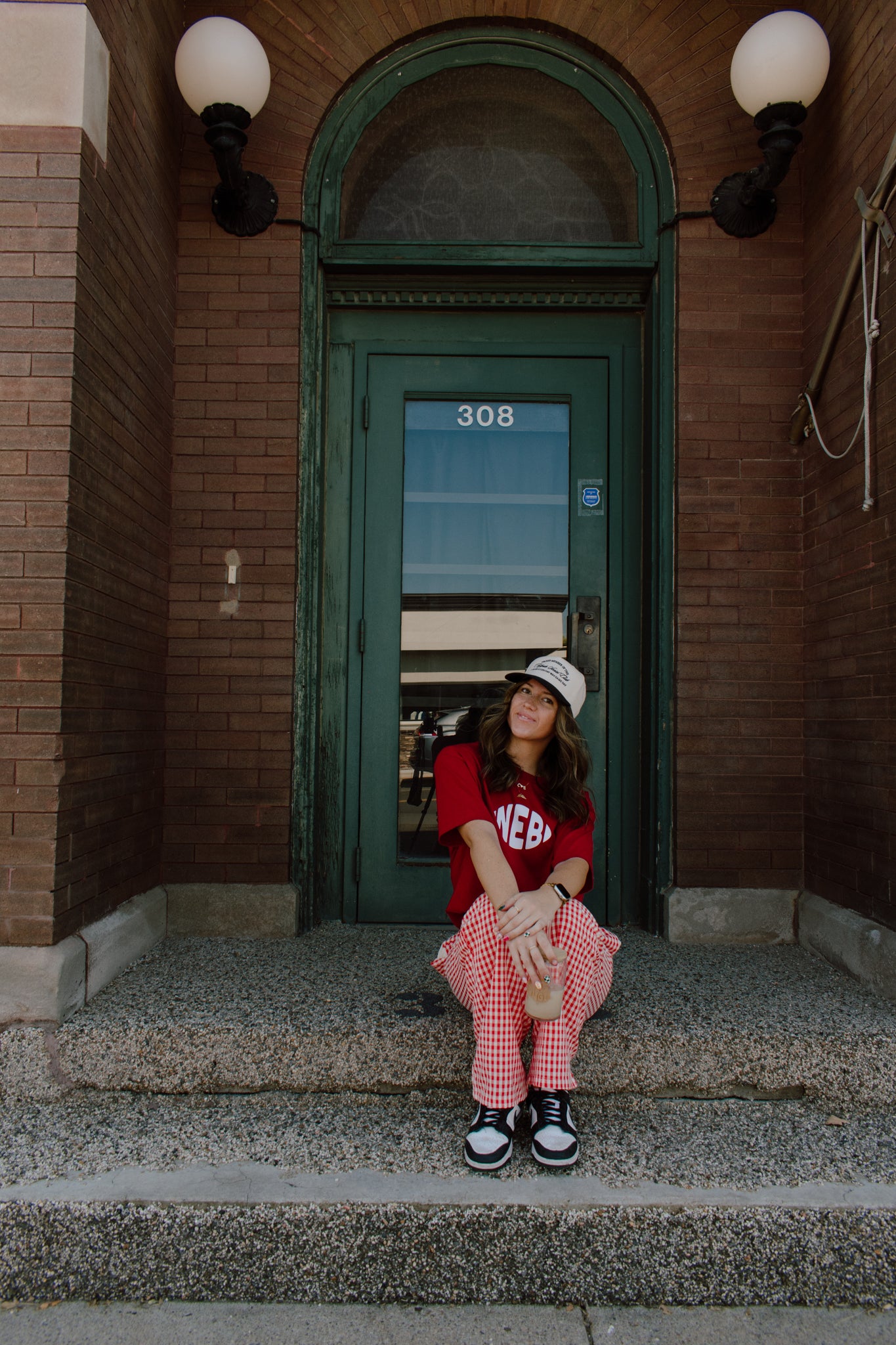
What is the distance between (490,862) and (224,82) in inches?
119

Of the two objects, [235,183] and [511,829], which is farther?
[235,183]

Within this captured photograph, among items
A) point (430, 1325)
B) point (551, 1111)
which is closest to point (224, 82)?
point (551, 1111)

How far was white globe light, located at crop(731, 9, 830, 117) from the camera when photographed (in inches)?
126

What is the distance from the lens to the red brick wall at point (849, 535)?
2.98m

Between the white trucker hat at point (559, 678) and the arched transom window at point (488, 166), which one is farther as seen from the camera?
the arched transom window at point (488, 166)

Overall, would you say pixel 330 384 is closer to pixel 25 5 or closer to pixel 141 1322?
pixel 25 5

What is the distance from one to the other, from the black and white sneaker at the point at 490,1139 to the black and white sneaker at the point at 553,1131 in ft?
0.20

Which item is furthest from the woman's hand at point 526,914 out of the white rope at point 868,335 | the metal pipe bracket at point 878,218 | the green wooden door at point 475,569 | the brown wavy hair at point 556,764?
the metal pipe bracket at point 878,218

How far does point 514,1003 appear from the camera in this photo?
2320mm

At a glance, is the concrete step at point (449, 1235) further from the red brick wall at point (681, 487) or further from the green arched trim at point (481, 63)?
the green arched trim at point (481, 63)

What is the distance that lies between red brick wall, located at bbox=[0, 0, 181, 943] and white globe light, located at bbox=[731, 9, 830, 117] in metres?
2.27

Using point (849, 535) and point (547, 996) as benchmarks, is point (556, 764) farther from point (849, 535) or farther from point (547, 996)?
point (849, 535)

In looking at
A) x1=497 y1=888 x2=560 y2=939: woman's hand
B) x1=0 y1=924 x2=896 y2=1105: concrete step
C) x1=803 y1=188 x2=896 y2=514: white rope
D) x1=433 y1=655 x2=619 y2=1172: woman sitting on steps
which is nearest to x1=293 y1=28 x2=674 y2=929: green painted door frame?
x1=803 y1=188 x2=896 y2=514: white rope

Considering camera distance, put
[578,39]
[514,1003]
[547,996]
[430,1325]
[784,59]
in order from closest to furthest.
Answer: [430,1325], [547,996], [514,1003], [784,59], [578,39]
